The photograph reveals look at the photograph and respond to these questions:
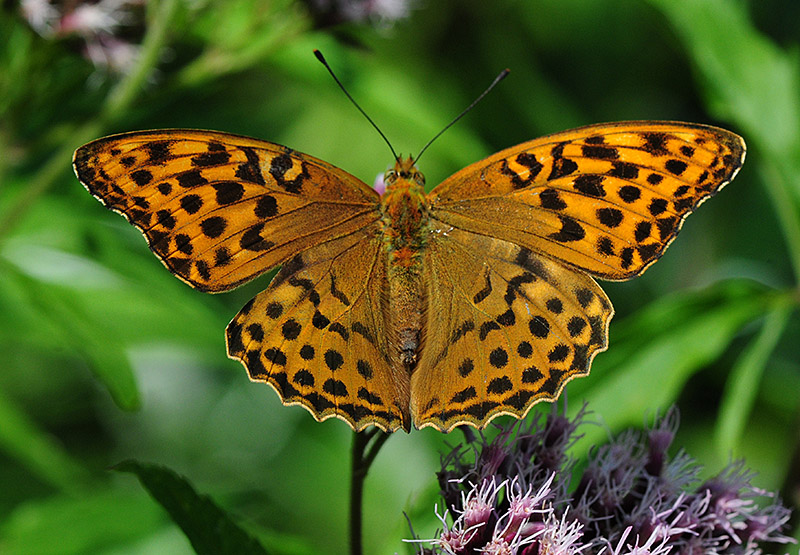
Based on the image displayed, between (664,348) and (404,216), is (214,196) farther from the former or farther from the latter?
(664,348)

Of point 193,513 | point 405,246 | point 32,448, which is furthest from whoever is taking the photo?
point 32,448

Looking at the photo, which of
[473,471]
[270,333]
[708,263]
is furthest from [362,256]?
[708,263]

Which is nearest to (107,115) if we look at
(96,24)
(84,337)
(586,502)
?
(96,24)

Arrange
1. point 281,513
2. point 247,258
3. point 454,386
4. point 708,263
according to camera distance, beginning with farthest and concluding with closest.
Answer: point 708,263 < point 281,513 < point 247,258 < point 454,386

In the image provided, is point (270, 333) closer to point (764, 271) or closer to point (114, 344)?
point (114, 344)

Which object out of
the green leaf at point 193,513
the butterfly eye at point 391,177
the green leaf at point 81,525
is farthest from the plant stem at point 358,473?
the green leaf at point 81,525

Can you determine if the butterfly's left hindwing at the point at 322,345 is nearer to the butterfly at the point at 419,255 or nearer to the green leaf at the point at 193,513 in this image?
the butterfly at the point at 419,255

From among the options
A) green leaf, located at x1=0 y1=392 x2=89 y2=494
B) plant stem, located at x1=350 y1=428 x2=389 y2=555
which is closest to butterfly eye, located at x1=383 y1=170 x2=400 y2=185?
plant stem, located at x1=350 y1=428 x2=389 y2=555
